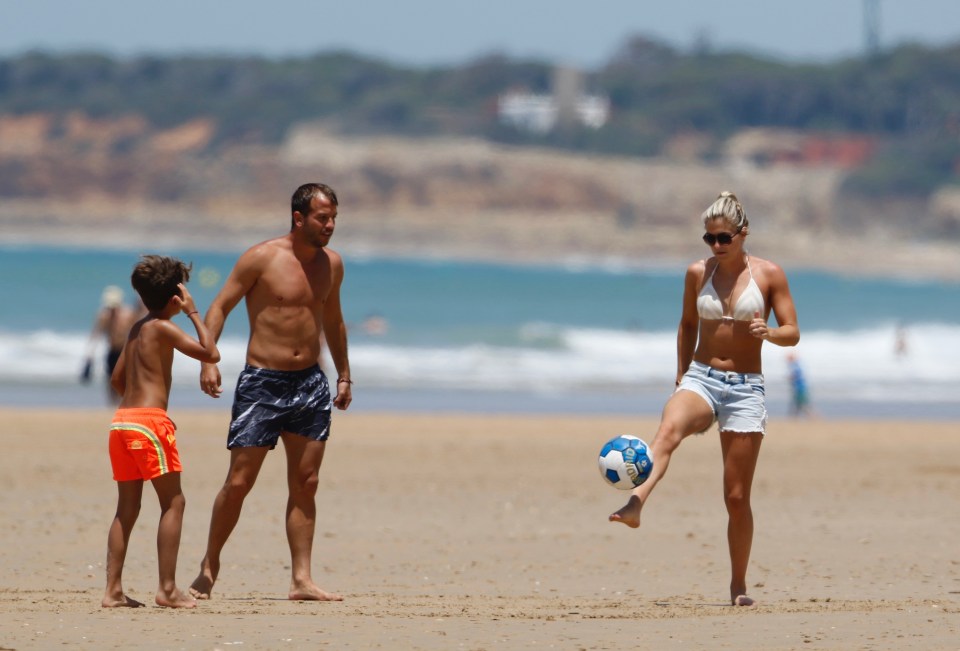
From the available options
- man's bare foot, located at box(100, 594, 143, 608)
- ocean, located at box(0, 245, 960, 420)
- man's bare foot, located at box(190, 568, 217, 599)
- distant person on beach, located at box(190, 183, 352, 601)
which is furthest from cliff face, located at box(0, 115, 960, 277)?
man's bare foot, located at box(100, 594, 143, 608)

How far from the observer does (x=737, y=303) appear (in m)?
6.08

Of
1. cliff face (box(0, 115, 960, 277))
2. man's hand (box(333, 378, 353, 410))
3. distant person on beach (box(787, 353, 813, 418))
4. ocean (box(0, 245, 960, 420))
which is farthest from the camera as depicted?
cliff face (box(0, 115, 960, 277))

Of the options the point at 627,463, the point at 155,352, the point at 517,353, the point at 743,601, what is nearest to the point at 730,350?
the point at 627,463

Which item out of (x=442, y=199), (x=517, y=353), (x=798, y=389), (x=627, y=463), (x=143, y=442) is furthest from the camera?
(x=442, y=199)

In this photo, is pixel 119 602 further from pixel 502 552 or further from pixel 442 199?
pixel 442 199

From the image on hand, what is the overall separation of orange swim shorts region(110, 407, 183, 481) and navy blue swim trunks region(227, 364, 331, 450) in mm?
397

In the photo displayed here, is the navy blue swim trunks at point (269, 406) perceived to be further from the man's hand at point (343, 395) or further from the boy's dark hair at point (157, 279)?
the boy's dark hair at point (157, 279)

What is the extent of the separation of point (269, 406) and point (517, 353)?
25.6 meters

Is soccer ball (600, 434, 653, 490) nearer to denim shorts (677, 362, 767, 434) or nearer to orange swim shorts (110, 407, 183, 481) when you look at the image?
denim shorts (677, 362, 767, 434)

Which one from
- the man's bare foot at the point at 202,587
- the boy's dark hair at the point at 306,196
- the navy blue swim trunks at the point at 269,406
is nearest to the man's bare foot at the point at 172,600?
the man's bare foot at the point at 202,587

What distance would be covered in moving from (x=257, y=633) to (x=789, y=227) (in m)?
132

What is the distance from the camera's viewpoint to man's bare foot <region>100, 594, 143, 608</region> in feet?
18.7

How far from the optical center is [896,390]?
24562 millimetres

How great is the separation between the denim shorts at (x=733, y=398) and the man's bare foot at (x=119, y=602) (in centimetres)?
223
